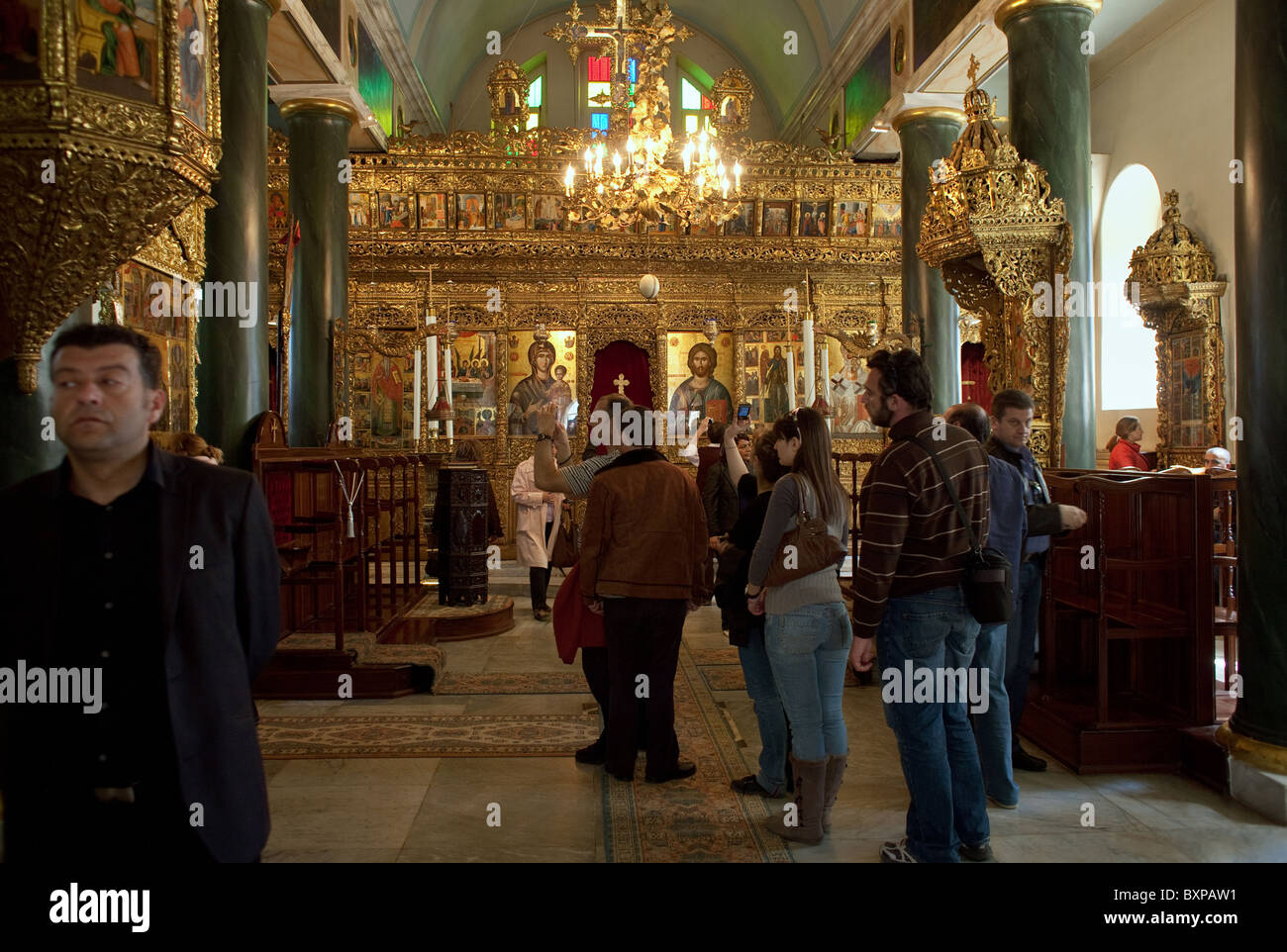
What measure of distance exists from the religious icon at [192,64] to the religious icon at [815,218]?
404 inches

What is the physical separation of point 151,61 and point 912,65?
354 inches

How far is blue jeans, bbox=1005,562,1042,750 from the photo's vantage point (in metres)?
4.11

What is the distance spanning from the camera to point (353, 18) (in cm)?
1078

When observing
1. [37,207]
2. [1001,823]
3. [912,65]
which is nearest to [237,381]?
[37,207]

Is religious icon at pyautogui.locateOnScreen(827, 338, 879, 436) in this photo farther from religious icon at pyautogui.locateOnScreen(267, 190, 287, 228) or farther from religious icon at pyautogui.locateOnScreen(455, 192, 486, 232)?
religious icon at pyautogui.locateOnScreen(267, 190, 287, 228)

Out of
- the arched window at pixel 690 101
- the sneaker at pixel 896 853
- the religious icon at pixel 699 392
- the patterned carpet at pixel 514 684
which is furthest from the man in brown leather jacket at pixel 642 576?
the arched window at pixel 690 101

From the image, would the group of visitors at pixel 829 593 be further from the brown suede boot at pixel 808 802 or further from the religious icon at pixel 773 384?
the religious icon at pixel 773 384

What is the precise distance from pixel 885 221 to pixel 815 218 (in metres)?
1.04

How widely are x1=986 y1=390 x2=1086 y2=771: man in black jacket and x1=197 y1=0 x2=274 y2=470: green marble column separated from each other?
5.57 m

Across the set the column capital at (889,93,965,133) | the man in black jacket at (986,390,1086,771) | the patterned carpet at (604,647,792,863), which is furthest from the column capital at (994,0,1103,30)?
the patterned carpet at (604,647,792,863)

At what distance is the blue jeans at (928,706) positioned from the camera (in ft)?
9.76

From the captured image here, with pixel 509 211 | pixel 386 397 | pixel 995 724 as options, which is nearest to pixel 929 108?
pixel 509 211
